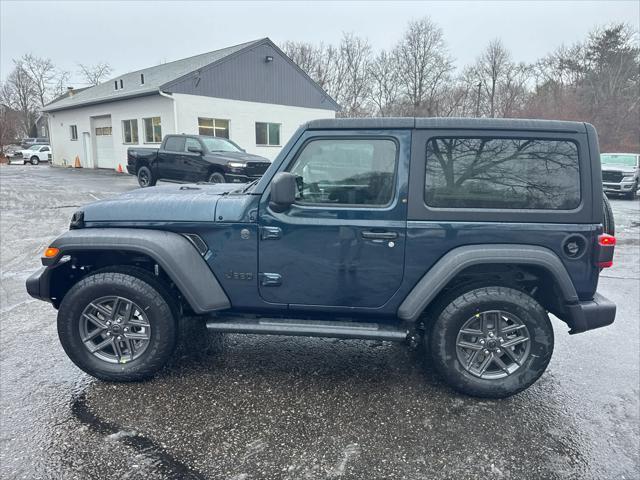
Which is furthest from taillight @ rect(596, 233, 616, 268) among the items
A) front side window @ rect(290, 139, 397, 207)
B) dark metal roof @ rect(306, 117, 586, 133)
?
front side window @ rect(290, 139, 397, 207)

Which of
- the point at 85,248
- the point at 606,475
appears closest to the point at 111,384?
the point at 85,248

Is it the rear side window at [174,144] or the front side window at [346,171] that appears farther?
the rear side window at [174,144]

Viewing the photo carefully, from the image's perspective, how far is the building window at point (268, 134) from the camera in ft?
76.2

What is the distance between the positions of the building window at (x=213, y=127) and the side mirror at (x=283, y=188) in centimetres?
1881

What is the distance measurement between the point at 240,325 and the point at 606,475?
233 centimetres

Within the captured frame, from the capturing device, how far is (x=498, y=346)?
298cm

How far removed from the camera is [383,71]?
4853 cm

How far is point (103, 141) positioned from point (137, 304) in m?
25.1

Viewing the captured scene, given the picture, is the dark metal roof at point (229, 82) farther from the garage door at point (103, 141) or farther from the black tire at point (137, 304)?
the black tire at point (137, 304)

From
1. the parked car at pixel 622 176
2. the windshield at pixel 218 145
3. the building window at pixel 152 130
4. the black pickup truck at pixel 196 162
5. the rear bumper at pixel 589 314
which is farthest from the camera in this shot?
the building window at pixel 152 130

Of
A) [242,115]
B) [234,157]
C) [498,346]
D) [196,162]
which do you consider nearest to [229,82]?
[242,115]

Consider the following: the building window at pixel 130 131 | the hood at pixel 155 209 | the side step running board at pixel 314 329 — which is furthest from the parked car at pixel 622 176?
the building window at pixel 130 131

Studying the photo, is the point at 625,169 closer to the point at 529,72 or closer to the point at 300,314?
the point at 300,314

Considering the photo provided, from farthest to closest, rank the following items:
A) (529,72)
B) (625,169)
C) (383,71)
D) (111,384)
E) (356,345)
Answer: (383,71) < (529,72) < (625,169) < (356,345) < (111,384)
